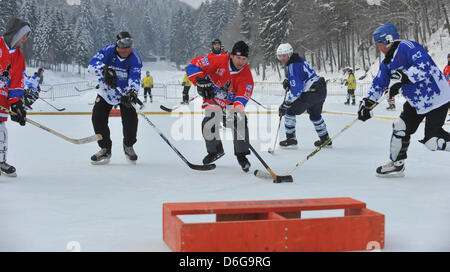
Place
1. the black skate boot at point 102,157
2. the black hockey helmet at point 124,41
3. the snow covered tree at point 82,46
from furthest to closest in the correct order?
the snow covered tree at point 82,46 < the black skate boot at point 102,157 < the black hockey helmet at point 124,41

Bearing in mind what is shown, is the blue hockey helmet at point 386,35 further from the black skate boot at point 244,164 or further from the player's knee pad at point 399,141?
the black skate boot at point 244,164

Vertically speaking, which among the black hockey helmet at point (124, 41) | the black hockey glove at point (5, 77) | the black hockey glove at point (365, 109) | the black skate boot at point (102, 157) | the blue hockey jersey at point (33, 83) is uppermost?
the black hockey helmet at point (124, 41)

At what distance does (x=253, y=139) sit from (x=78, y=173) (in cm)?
352

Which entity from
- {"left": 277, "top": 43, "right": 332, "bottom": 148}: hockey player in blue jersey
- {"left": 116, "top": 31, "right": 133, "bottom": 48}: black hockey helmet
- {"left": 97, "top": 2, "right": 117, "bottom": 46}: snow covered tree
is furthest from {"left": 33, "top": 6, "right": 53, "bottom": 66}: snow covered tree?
{"left": 116, "top": 31, "right": 133, "bottom": 48}: black hockey helmet

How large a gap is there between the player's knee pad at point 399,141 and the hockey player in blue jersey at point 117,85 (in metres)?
2.29

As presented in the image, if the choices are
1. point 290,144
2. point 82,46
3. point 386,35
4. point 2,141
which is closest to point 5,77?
point 2,141

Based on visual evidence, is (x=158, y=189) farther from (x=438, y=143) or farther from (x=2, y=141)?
(x=438, y=143)

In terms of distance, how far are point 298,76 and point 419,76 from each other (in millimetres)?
2401

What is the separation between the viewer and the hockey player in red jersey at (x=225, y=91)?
4.48 meters

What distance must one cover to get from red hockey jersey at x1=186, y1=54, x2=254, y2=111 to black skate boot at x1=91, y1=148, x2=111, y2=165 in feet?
4.09

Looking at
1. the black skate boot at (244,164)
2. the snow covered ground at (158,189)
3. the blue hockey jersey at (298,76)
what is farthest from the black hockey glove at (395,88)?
the blue hockey jersey at (298,76)

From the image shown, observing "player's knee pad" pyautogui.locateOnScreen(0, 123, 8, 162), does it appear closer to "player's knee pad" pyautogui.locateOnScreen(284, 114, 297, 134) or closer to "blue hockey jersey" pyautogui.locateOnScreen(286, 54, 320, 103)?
"blue hockey jersey" pyautogui.locateOnScreen(286, 54, 320, 103)
